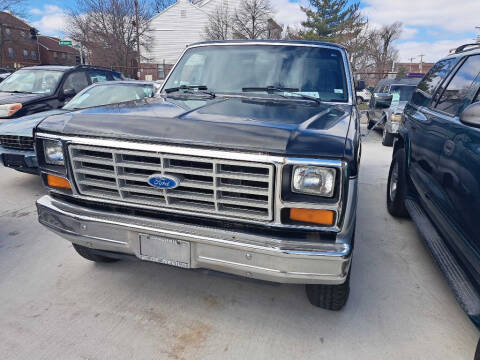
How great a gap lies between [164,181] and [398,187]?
3.18 metres

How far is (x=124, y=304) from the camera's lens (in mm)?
2574

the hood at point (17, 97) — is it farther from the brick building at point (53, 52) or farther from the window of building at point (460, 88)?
the brick building at point (53, 52)

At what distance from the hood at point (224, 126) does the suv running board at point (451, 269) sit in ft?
3.87

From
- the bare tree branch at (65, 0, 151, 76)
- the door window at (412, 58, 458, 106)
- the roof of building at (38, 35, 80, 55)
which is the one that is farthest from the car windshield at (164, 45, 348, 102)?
the roof of building at (38, 35, 80, 55)

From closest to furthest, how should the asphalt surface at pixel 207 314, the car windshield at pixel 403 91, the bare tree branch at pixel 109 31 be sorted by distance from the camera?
the asphalt surface at pixel 207 314 < the car windshield at pixel 403 91 < the bare tree branch at pixel 109 31

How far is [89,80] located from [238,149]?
277 inches

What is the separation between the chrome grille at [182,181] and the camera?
1885mm

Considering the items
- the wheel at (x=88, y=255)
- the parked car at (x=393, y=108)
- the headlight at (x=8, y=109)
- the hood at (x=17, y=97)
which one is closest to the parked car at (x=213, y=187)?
the wheel at (x=88, y=255)

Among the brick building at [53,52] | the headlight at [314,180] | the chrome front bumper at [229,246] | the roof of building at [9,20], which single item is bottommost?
the chrome front bumper at [229,246]

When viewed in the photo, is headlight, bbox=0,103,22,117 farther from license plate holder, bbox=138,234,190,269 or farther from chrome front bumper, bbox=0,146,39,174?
license plate holder, bbox=138,234,190,269

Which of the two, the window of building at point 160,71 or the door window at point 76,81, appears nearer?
the door window at point 76,81

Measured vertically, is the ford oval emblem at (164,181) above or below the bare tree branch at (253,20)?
below

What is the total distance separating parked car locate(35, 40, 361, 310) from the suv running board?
0.67 metres

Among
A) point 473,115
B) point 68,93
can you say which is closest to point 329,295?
point 473,115
